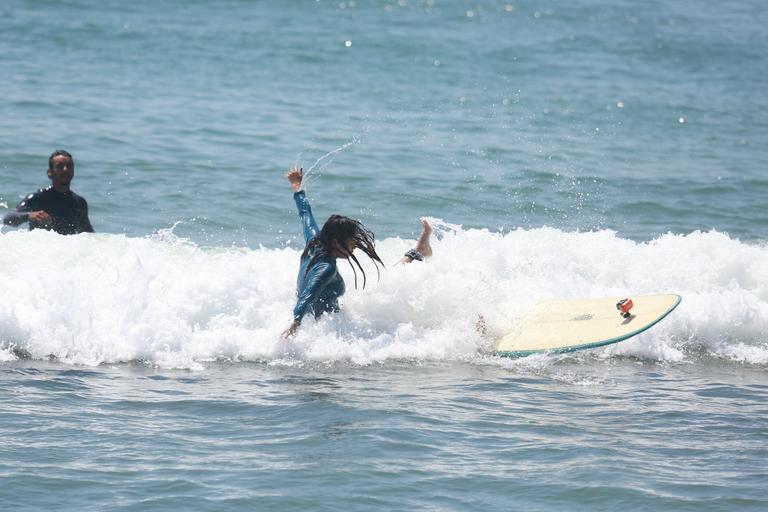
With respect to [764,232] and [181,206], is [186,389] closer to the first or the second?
[181,206]

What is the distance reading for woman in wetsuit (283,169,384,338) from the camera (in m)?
8.05

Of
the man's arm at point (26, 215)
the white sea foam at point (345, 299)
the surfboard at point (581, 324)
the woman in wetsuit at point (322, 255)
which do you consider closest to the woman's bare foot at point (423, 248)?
the white sea foam at point (345, 299)

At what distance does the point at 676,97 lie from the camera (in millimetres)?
21688

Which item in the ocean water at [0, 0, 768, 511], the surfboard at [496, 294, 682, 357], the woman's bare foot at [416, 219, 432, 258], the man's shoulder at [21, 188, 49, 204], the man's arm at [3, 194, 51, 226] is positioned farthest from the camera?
the woman's bare foot at [416, 219, 432, 258]

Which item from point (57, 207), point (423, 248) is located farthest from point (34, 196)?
point (423, 248)

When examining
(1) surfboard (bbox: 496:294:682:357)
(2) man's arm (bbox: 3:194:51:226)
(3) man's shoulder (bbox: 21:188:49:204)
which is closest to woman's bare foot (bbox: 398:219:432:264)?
(1) surfboard (bbox: 496:294:682:357)

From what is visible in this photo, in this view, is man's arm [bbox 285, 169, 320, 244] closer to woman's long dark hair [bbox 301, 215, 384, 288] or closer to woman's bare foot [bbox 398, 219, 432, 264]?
woman's long dark hair [bbox 301, 215, 384, 288]

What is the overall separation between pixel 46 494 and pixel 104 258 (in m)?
4.20

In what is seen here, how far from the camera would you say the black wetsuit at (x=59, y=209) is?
31.6ft

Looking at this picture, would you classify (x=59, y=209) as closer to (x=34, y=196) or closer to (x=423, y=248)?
(x=34, y=196)

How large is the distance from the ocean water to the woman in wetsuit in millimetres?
338

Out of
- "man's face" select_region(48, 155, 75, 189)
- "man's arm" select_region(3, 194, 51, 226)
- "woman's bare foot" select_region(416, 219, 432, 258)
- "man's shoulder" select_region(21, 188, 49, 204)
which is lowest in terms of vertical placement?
"woman's bare foot" select_region(416, 219, 432, 258)

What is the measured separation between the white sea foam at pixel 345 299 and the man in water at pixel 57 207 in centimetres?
15

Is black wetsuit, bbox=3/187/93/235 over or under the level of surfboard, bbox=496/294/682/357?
over
